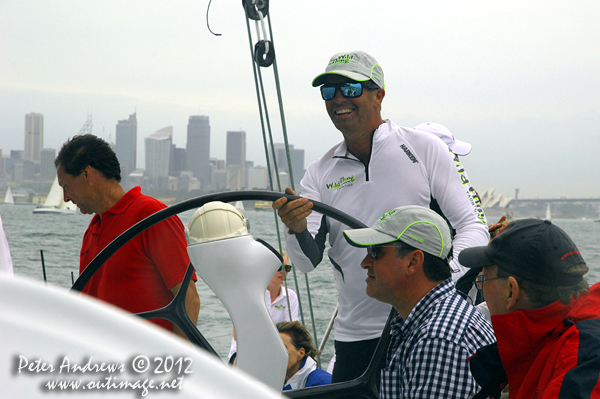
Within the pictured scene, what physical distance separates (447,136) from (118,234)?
1.40 meters

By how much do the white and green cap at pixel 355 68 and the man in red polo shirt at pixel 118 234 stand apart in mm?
733

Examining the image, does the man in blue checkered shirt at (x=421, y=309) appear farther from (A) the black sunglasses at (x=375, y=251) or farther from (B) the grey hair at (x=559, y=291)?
(B) the grey hair at (x=559, y=291)

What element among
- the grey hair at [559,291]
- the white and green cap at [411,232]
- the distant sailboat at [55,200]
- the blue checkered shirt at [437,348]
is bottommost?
the distant sailboat at [55,200]

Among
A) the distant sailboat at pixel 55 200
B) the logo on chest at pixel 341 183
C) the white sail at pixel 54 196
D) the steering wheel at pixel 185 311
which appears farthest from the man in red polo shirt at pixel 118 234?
the white sail at pixel 54 196

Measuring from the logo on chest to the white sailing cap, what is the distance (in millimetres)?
564

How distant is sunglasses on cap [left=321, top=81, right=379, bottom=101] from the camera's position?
181cm

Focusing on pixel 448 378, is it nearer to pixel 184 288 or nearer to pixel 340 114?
pixel 184 288

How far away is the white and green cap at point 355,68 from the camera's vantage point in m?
1.80

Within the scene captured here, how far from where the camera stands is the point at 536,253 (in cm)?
118

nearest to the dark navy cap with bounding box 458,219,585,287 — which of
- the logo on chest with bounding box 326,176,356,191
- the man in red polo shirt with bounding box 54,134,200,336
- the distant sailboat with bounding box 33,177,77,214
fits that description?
the logo on chest with bounding box 326,176,356,191

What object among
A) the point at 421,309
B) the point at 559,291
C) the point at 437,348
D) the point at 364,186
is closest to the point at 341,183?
the point at 364,186

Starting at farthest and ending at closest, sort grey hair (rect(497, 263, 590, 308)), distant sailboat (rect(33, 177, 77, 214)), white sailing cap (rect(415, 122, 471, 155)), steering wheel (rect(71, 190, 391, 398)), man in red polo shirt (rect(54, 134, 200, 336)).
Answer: distant sailboat (rect(33, 177, 77, 214))
white sailing cap (rect(415, 122, 471, 155))
man in red polo shirt (rect(54, 134, 200, 336))
steering wheel (rect(71, 190, 391, 398))
grey hair (rect(497, 263, 590, 308))

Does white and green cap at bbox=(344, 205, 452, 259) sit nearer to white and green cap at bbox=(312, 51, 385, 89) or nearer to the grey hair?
the grey hair

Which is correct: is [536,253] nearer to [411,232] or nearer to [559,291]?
[559,291]
